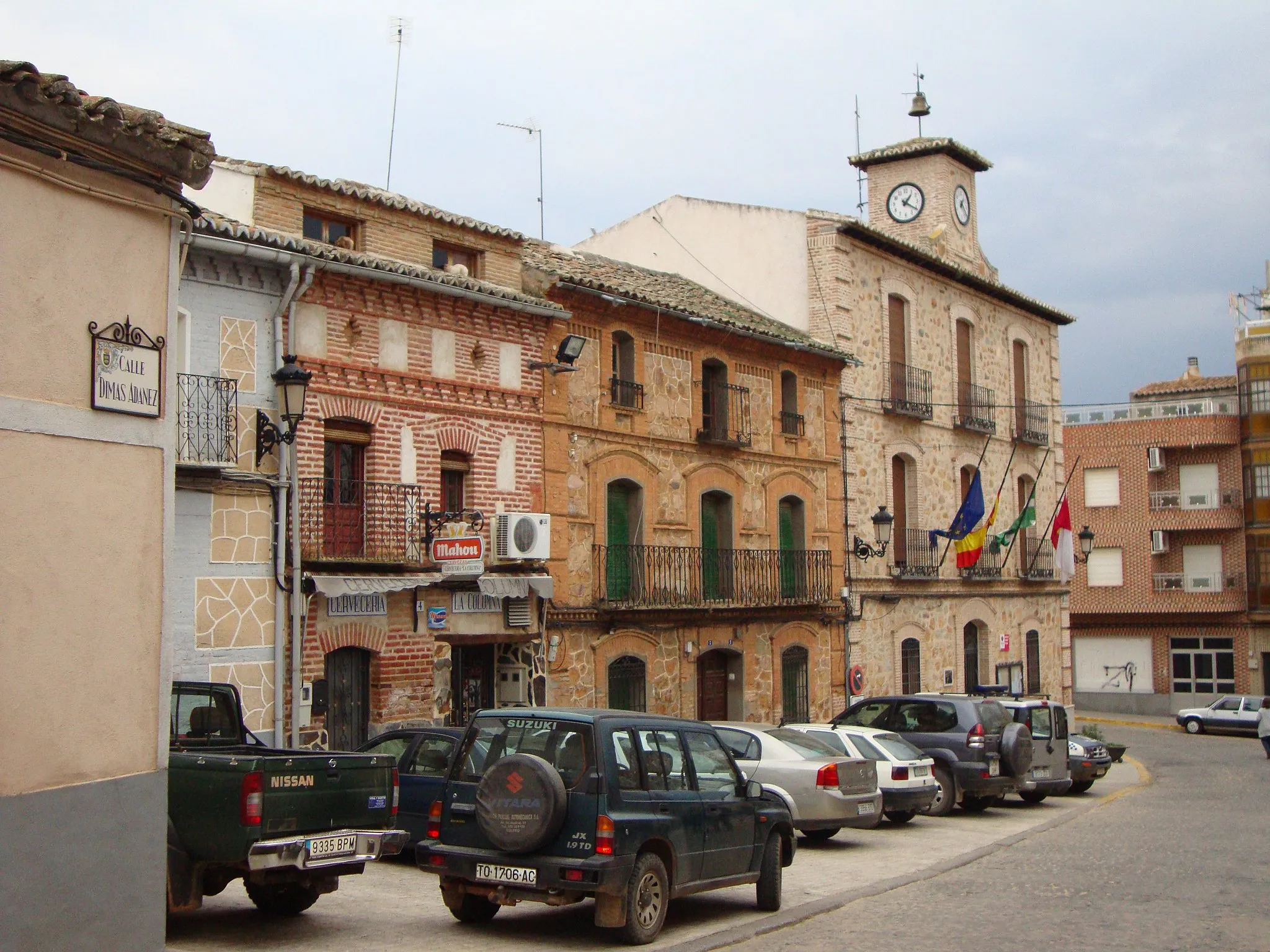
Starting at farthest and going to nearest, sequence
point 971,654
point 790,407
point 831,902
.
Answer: point 971,654 < point 790,407 < point 831,902

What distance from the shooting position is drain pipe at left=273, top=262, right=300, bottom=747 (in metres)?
15.8

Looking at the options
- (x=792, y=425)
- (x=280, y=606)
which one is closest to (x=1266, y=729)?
(x=792, y=425)

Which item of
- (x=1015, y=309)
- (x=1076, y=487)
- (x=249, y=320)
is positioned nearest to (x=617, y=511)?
(x=249, y=320)

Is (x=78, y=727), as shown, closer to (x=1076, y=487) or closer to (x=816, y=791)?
(x=816, y=791)

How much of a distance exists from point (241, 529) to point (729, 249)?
51.8ft

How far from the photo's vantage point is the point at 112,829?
8188mm

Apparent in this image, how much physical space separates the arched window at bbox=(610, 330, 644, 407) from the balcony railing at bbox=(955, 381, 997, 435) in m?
11.9

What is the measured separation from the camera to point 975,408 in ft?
106

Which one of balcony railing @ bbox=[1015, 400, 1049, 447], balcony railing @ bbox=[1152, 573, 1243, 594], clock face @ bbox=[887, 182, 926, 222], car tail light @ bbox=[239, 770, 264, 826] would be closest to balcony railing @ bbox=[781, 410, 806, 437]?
clock face @ bbox=[887, 182, 926, 222]

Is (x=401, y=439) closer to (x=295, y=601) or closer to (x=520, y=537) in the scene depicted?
(x=520, y=537)

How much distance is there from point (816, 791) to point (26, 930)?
29.6 feet

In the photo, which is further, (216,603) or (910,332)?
(910,332)

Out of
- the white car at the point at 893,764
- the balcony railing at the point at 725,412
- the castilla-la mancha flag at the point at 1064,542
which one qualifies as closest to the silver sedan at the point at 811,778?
the white car at the point at 893,764

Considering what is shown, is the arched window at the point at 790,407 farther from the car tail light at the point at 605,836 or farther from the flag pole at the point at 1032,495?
the car tail light at the point at 605,836
